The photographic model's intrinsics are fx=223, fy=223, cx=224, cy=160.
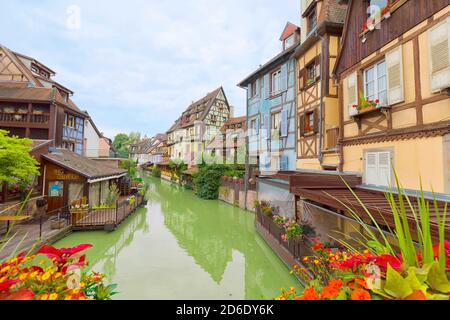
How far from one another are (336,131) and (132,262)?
9.34m

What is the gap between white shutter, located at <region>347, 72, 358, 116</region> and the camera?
24.7 ft

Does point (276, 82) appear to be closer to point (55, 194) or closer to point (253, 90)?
point (253, 90)

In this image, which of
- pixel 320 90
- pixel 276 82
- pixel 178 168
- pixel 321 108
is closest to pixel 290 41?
pixel 276 82

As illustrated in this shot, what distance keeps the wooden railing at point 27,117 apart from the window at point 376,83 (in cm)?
2073

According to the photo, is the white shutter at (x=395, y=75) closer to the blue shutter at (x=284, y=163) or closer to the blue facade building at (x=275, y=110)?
the blue facade building at (x=275, y=110)

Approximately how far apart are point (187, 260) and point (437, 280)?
795cm

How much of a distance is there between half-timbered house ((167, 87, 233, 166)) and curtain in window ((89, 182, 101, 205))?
17.9 meters

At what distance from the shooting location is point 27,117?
17141 millimetres

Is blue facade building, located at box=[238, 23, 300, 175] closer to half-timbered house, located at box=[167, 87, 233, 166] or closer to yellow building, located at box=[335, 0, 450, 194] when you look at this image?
yellow building, located at box=[335, 0, 450, 194]

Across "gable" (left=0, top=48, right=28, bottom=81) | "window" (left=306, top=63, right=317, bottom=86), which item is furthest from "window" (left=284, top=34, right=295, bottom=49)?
"gable" (left=0, top=48, right=28, bottom=81)

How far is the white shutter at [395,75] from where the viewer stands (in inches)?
236

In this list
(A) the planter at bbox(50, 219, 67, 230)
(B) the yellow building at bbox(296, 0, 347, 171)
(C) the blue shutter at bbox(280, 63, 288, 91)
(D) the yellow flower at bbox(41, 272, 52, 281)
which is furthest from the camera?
(C) the blue shutter at bbox(280, 63, 288, 91)

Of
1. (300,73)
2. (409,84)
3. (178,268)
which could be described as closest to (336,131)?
(409,84)
